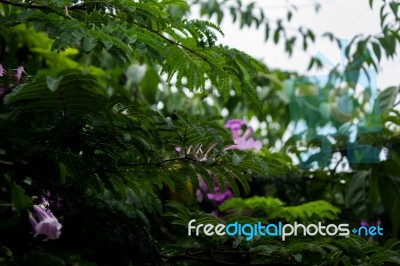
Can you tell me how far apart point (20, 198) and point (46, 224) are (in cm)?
13

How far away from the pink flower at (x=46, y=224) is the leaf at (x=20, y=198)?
0.09m

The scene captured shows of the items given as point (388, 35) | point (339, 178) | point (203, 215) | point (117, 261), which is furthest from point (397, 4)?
point (117, 261)

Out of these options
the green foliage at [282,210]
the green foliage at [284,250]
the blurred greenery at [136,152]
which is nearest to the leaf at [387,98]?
the blurred greenery at [136,152]

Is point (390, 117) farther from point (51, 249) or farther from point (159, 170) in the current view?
point (51, 249)

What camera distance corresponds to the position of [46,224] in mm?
980

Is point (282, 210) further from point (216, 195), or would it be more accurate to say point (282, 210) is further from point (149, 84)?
point (149, 84)

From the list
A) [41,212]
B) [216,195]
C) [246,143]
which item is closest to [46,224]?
[41,212]

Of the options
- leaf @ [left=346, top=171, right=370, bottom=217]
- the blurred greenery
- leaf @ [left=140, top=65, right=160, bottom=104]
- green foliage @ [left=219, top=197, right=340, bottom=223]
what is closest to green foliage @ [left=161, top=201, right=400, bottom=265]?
the blurred greenery

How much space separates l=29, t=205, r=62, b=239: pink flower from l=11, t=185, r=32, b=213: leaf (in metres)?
0.09

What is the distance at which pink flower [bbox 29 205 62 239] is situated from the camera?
98 cm

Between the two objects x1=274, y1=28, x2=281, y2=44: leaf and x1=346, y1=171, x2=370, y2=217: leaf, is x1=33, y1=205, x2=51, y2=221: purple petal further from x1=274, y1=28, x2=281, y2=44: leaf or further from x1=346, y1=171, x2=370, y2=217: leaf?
x1=274, y1=28, x2=281, y2=44: leaf

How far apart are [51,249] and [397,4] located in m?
0.81

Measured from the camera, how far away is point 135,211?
1.13 m

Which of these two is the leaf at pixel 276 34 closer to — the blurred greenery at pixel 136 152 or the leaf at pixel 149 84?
the leaf at pixel 149 84
